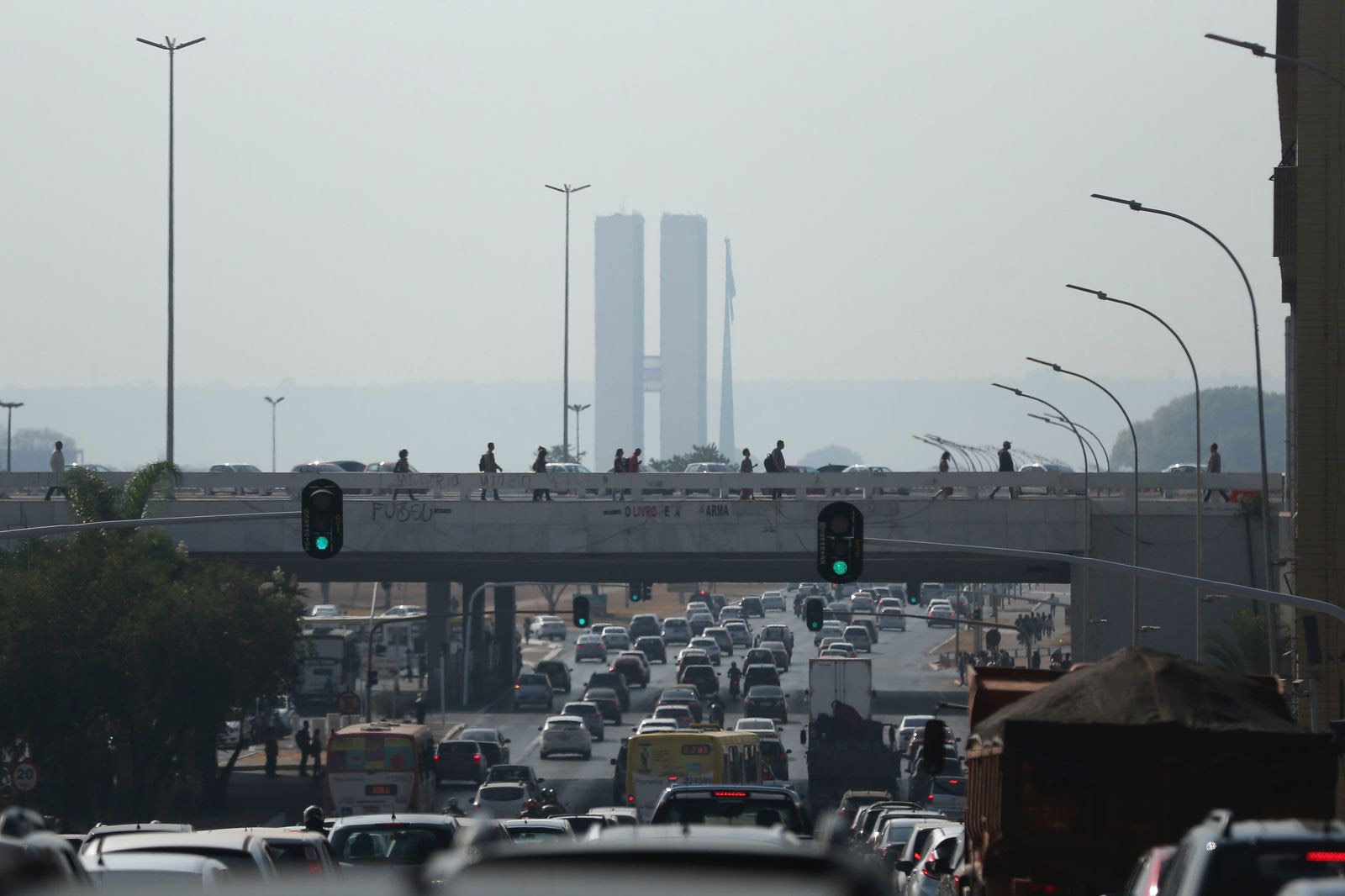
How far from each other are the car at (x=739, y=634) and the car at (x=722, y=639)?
2243 mm

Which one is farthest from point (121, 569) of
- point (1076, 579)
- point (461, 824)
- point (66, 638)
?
point (461, 824)

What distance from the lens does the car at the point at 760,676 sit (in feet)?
244

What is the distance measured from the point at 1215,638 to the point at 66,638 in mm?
27258

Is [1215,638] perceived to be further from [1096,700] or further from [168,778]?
[1096,700]

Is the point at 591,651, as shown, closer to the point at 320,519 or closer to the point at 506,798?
the point at 506,798

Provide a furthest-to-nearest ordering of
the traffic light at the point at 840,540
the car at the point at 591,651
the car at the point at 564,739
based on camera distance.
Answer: the car at the point at 591,651
the car at the point at 564,739
the traffic light at the point at 840,540

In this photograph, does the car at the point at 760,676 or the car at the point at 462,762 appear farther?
the car at the point at 760,676

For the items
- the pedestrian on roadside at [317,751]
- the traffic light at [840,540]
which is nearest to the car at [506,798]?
the pedestrian on roadside at [317,751]

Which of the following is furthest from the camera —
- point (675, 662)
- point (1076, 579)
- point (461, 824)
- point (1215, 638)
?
point (675, 662)

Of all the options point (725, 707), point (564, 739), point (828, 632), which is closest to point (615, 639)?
point (828, 632)

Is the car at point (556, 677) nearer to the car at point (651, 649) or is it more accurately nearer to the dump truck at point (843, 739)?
the car at point (651, 649)

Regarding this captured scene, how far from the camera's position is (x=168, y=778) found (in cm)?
4462

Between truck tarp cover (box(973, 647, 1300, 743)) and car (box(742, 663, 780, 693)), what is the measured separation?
2295 inches

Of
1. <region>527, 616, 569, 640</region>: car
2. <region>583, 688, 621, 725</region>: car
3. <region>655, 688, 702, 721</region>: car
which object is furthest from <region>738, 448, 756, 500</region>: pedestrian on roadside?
<region>527, 616, 569, 640</region>: car
